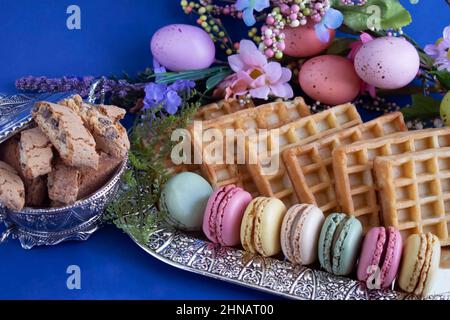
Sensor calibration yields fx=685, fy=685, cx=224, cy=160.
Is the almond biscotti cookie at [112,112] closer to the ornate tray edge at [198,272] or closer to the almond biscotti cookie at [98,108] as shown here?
the almond biscotti cookie at [98,108]

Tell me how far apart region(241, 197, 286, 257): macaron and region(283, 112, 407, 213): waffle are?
0.12 meters

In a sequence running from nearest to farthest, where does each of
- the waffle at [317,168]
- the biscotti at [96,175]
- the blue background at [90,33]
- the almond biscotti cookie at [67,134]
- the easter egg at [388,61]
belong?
the almond biscotti cookie at [67,134], the biscotti at [96,175], the waffle at [317,168], the easter egg at [388,61], the blue background at [90,33]

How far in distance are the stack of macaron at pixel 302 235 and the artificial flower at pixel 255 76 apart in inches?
12.5

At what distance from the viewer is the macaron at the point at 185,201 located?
1.44 meters

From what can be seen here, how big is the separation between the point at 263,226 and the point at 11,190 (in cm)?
49

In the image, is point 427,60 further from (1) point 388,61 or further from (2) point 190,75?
(2) point 190,75

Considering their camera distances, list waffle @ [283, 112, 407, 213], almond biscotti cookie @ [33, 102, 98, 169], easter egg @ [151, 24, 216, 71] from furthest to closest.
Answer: easter egg @ [151, 24, 216, 71]
waffle @ [283, 112, 407, 213]
almond biscotti cookie @ [33, 102, 98, 169]

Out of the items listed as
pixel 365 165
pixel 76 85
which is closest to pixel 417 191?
pixel 365 165

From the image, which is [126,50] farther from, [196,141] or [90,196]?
[90,196]

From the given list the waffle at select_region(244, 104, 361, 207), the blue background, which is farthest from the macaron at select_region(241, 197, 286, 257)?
the blue background

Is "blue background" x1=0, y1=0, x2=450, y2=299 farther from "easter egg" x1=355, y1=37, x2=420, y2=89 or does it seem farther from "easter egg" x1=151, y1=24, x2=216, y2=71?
"easter egg" x1=355, y1=37, x2=420, y2=89

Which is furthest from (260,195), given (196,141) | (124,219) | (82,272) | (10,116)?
(10,116)

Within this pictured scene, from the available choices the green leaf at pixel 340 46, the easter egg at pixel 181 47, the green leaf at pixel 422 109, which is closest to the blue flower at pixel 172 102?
the easter egg at pixel 181 47

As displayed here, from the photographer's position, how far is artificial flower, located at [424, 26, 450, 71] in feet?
5.40
